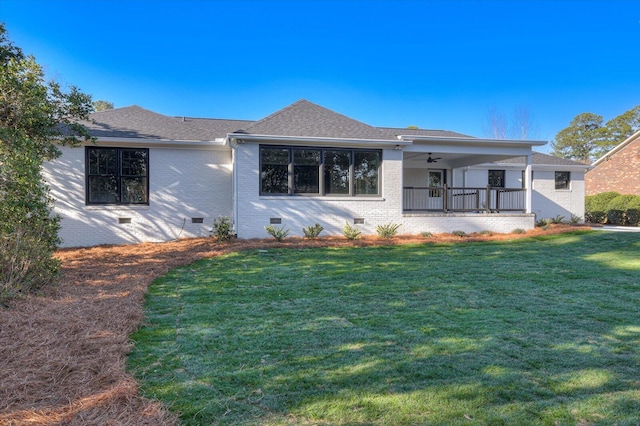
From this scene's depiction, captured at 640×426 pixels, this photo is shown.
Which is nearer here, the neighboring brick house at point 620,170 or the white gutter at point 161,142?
the white gutter at point 161,142

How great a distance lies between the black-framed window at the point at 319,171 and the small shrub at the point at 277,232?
1.10 m

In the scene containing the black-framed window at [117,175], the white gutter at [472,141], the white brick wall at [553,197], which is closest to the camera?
the black-framed window at [117,175]

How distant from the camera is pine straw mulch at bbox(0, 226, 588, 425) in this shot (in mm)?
2471

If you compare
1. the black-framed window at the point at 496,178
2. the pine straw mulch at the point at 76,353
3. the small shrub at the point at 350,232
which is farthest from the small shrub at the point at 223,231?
the black-framed window at the point at 496,178

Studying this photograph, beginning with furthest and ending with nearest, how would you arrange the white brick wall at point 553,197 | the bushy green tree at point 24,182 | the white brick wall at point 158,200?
the white brick wall at point 553,197, the white brick wall at point 158,200, the bushy green tree at point 24,182

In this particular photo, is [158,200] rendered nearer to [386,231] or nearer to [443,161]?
[386,231]

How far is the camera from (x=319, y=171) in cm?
1248

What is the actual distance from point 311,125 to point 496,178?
10868 mm

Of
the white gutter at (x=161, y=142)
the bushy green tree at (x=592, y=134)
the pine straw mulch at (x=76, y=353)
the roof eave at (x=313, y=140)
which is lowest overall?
the pine straw mulch at (x=76, y=353)

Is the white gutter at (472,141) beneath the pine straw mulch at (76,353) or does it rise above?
above

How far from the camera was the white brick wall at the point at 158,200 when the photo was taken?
11602 mm

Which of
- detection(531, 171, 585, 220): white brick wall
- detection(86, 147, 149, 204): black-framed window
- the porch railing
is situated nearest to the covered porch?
the porch railing

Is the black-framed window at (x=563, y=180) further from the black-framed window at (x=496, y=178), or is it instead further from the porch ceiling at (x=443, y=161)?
the porch ceiling at (x=443, y=161)

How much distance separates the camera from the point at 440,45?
21016mm
